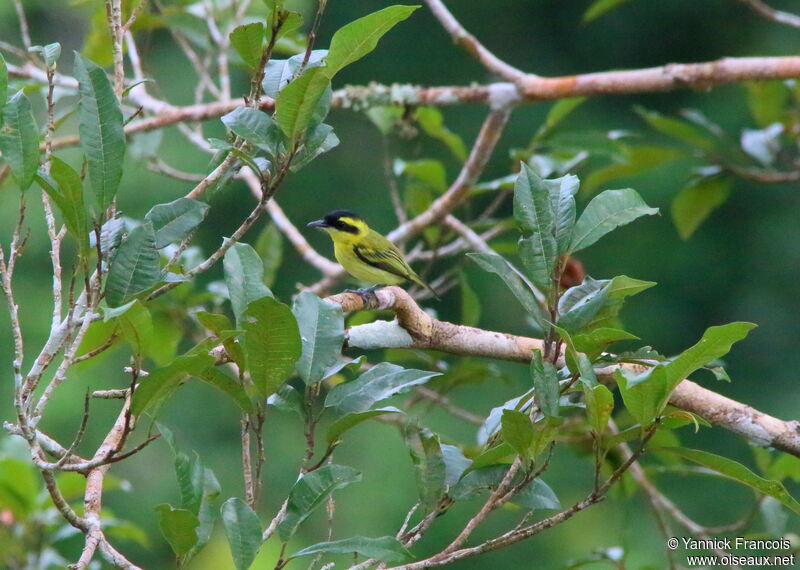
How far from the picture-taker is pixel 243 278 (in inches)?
52.1

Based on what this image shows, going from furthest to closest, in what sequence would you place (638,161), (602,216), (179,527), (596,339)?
(638,161)
(602,216)
(596,339)
(179,527)

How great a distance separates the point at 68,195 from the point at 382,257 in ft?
6.63

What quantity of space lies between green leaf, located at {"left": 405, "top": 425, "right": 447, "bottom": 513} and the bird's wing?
177 centimetres

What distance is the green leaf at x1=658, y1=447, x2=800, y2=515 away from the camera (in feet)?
4.60

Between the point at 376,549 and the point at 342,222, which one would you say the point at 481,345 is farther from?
the point at 342,222

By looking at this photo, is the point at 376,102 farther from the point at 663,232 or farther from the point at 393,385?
the point at 663,232

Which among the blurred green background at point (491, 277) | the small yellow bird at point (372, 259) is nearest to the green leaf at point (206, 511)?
the small yellow bird at point (372, 259)

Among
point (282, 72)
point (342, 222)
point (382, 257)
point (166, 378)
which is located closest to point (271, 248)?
point (342, 222)

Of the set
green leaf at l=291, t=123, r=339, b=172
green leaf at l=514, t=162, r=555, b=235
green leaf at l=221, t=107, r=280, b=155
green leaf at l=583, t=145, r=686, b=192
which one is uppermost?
green leaf at l=221, t=107, r=280, b=155

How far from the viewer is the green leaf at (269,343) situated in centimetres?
121

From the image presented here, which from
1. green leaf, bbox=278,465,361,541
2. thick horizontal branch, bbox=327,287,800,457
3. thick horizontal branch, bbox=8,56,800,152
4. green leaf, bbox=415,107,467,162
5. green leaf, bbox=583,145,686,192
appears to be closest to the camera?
green leaf, bbox=278,465,361,541

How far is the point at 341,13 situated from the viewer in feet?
29.8

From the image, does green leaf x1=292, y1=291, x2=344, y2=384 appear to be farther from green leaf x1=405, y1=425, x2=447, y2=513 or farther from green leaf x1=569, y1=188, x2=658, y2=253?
green leaf x1=569, y1=188, x2=658, y2=253

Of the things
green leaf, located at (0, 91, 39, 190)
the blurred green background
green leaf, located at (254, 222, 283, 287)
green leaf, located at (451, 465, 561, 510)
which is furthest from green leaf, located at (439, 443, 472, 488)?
the blurred green background
